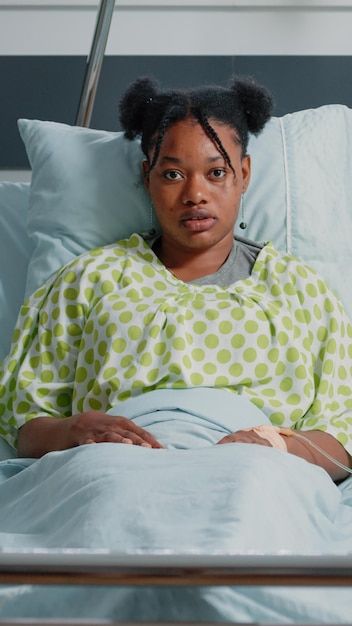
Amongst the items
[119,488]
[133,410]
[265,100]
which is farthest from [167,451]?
[265,100]

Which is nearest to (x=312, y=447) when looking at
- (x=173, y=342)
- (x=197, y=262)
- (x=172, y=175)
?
(x=173, y=342)

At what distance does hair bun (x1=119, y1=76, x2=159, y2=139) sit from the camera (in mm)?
2215

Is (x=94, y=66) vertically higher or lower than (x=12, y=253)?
higher

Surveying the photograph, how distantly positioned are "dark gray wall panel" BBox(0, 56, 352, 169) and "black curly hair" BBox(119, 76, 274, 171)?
116 cm

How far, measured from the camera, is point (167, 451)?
1501 millimetres

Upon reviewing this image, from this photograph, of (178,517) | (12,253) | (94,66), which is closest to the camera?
(178,517)

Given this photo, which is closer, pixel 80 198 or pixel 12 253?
pixel 80 198

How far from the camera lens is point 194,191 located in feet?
6.70

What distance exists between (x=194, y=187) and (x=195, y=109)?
0.54 ft

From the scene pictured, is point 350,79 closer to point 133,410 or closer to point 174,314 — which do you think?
point 174,314

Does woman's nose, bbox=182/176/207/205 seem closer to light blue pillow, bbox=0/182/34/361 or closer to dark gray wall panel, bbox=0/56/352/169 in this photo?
light blue pillow, bbox=0/182/34/361
